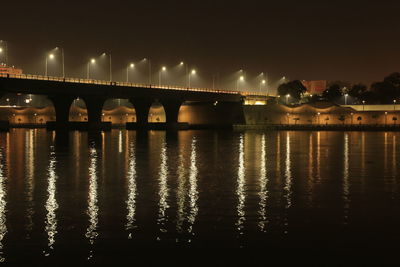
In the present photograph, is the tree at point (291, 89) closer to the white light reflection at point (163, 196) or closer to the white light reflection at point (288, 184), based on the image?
the white light reflection at point (288, 184)

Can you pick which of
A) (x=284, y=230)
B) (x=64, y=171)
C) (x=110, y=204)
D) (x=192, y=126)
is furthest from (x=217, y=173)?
(x=192, y=126)

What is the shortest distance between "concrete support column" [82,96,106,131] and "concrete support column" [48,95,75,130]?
3.82 metres

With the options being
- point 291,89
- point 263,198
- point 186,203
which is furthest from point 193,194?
point 291,89

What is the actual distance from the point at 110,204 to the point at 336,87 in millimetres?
182169

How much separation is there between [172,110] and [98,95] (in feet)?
88.2

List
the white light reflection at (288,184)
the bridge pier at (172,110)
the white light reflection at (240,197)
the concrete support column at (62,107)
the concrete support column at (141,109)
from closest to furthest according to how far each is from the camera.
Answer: the white light reflection at (240,197) → the white light reflection at (288,184) → the concrete support column at (62,107) → the concrete support column at (141,109) → the bridge pier at (172,110)

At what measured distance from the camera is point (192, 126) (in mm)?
137000

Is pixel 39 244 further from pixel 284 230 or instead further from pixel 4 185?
pixel 4 185

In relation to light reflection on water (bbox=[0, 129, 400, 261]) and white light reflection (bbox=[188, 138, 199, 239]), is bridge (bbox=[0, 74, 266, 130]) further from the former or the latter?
white light reflection (bbox=[188, 138, 199, 239])

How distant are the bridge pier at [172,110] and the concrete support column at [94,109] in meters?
20.2

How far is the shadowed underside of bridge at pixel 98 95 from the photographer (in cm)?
8350

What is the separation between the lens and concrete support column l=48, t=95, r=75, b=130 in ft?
335

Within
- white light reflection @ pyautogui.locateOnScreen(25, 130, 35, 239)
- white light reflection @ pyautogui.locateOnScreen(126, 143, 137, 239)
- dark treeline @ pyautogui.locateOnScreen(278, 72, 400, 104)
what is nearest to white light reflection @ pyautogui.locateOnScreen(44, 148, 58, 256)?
white light reflection @ pyautogui.locateOnScreen(25, 130, 35, 239)

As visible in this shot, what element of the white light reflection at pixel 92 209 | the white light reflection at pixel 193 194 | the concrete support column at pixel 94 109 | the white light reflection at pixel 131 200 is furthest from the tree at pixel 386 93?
the white light reflection at pixel 92 209
